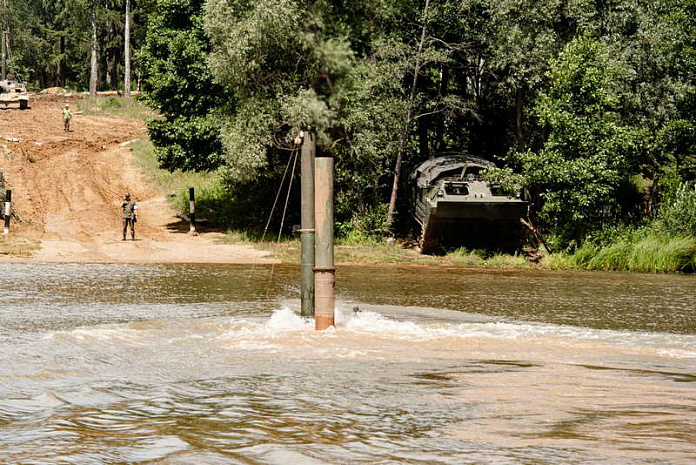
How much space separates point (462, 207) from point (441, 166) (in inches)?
86.4

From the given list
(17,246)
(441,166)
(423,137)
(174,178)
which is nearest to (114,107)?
(174,178)

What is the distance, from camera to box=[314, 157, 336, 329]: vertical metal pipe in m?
12.9

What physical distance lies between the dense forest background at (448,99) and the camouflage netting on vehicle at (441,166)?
A: 1012 mm

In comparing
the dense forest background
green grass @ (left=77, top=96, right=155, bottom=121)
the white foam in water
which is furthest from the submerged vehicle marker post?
green grass @ (left=77, top=96, right=155, bottom=121)

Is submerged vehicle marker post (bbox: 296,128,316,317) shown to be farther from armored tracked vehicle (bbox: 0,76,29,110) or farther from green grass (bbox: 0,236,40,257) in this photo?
armored tracked vehicle (bbox: 0,76,29,110)

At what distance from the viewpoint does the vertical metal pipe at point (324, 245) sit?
42.2 feet

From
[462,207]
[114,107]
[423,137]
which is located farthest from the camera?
[114,107]

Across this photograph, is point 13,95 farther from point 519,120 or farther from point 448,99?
point 519,120

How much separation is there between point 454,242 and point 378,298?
11180 mm

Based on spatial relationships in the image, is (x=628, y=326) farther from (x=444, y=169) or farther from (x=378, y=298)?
(x=444, y=169)

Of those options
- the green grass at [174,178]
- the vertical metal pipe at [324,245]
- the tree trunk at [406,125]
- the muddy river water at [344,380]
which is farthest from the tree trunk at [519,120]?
the vertical metal pipe at [324,245]

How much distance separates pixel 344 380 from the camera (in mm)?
9711

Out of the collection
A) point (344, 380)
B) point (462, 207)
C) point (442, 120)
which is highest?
point (442, 120)

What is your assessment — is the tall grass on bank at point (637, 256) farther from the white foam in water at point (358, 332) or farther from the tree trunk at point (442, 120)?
the white foam in water at point (358, 332)
